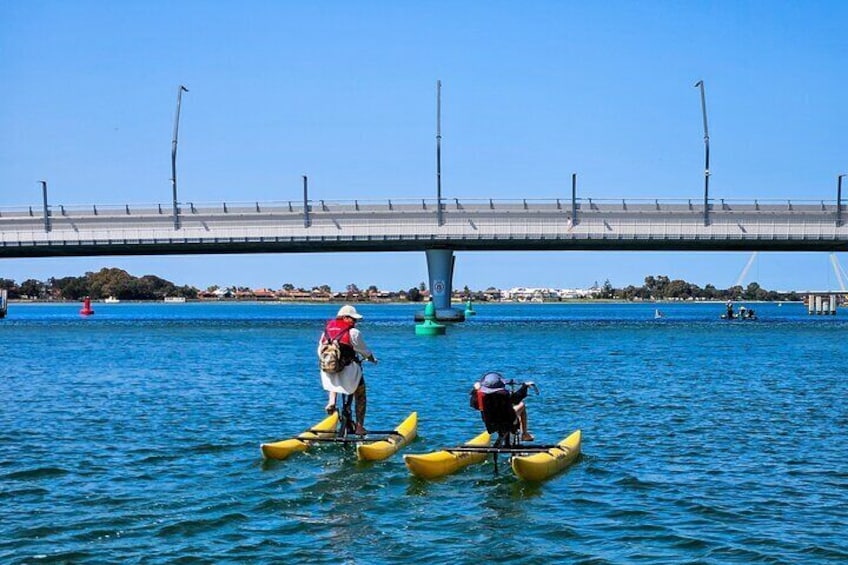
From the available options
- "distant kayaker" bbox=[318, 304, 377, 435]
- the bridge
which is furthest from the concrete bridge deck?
"distant kayaker" bbox=[318, 304, 377, 435]

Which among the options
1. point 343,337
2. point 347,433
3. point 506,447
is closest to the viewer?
point 506,447

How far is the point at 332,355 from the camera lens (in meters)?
19.2

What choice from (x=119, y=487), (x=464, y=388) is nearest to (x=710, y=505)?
(x=119, y=487)

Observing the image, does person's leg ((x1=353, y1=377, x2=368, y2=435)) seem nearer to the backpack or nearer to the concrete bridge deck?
the backpack

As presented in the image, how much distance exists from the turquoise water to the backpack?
1.77 m

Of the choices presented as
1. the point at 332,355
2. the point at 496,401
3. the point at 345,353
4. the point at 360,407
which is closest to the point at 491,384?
the point at 496,401

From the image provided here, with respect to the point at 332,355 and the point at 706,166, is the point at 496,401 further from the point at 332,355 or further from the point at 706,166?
the point at 706,166

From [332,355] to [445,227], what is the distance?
72.3m

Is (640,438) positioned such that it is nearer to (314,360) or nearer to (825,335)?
(314,360)

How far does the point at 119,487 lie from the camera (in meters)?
17.5

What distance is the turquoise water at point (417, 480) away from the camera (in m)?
13.9

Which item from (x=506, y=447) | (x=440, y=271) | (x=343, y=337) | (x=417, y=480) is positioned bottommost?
(x=417, y=480)

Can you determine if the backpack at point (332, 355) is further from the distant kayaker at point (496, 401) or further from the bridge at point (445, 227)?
the bridge at point (445, 227)

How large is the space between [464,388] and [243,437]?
43.2ft
